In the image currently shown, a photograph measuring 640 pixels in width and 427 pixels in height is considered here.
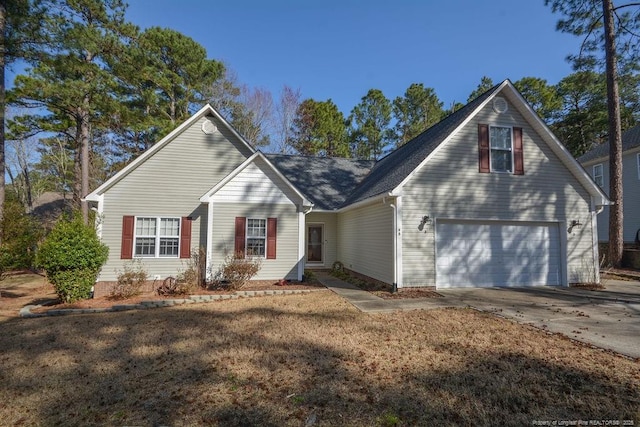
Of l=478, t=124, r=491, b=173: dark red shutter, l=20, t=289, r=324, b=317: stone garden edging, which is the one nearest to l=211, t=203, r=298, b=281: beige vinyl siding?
l=20, t=289, r=324, b=317: stone garden edging

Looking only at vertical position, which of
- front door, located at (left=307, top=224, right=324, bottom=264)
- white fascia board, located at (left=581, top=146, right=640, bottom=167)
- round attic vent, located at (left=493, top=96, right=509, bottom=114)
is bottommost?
front door, located at (left=307, top=224, right=324, bottom=264)

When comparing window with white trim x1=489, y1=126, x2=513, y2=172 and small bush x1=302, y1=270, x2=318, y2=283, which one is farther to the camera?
small bush x1=302, y1=270, x2=318, y2=283

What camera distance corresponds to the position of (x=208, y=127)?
12484 mm

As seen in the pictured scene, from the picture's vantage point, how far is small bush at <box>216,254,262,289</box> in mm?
10672

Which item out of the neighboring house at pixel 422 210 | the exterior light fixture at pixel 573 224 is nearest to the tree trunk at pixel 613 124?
the neighboring house at pixel 422 210

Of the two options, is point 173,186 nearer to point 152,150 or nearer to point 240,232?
point 152,150

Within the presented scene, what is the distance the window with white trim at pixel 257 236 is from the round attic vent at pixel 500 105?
8633 mm

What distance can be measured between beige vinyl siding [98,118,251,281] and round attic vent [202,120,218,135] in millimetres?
154

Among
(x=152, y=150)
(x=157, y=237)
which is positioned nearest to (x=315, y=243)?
(x=157, y=237)

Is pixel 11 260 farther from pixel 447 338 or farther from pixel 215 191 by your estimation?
pixel 447 338

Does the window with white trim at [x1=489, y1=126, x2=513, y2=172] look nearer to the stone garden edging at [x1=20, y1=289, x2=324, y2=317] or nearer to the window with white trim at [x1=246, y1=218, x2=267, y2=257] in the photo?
the stone garden edging at [x1=20, y1=289, x2=324, y2=317]

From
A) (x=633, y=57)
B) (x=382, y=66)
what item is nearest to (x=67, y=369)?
(x=382, y=66)

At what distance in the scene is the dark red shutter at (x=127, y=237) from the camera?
36.4ft

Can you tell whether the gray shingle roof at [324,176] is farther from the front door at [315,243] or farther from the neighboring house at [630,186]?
the neighboring house at [630,186]
